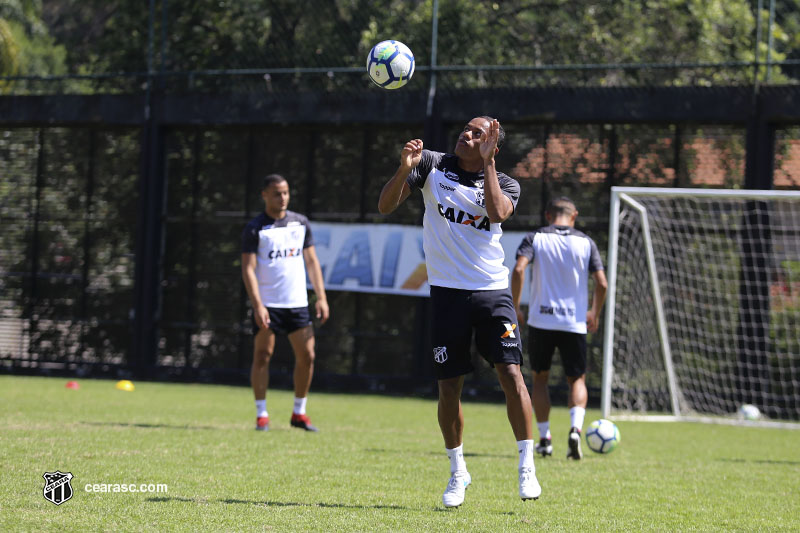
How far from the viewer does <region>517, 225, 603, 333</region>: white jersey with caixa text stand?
27.5 feet

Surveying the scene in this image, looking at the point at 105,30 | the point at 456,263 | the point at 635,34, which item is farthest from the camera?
the point at 105,30

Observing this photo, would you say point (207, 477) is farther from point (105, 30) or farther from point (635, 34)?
point (105, 30)

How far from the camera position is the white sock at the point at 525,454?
5594 mm

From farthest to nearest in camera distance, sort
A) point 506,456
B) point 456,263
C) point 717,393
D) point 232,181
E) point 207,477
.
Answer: point 232,181 → point 717,393 → point 506,456 → point 207,477 → point 456,263

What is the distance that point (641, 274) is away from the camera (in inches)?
541

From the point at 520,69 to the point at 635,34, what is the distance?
1.90m

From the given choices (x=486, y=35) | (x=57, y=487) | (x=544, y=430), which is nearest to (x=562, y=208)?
(x=544, y=430)

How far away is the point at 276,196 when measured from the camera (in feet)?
29.8

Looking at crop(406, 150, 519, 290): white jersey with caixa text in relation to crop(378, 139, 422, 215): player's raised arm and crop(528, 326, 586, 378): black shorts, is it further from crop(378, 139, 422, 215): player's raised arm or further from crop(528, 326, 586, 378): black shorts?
crop(528, 326, 586, 378): black shorts

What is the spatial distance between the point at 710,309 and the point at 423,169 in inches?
355

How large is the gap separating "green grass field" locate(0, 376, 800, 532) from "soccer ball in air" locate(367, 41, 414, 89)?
2.52 m

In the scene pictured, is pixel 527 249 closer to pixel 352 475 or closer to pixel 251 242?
pixel 251 242

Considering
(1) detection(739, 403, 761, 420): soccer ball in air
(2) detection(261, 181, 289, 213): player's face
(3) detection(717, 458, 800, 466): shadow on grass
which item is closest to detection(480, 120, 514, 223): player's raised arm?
(2) detection(261, 181, 289, 213): player's face

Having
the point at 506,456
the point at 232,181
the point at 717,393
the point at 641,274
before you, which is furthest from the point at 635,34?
the point at 506,456
